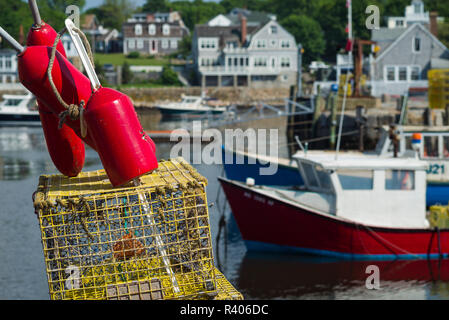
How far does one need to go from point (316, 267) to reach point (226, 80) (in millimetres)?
61959

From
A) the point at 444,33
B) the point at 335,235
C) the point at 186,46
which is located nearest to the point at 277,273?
the point at 335,235

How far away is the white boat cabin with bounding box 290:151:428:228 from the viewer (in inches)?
706

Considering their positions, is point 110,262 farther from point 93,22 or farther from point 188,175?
point 93,22

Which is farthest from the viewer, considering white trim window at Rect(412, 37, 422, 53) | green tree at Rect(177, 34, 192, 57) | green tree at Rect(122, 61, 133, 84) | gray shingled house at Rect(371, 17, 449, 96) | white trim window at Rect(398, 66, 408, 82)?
green tree at Rect(177, 34, 192, 57)

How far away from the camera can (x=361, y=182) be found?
18141 mm

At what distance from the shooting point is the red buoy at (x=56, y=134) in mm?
5605

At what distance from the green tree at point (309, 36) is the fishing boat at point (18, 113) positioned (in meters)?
36.3

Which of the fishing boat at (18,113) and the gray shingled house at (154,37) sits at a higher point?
the gray shingled house at (154,37)

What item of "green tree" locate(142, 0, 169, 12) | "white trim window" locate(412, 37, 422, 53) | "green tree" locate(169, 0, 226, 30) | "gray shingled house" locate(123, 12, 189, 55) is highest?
"green tree" locate(142, 0, 169, 12)

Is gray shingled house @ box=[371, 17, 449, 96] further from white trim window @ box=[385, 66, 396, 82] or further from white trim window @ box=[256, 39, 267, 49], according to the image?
white trim window @ box=[256, 39, 267, 49]

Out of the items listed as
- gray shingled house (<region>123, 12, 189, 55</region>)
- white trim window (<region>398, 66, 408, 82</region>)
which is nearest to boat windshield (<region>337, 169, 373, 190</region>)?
white trim window (<region>398, 66, 408, 82</region>)

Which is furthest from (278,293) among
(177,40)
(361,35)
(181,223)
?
(177,40)

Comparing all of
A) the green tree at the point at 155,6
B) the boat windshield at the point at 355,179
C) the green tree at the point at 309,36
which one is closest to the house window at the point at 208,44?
the green tree at the point at 309,36

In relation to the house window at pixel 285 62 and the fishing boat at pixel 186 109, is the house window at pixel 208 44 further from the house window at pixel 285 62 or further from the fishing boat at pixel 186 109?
the fishing boat at pixel 186 109
